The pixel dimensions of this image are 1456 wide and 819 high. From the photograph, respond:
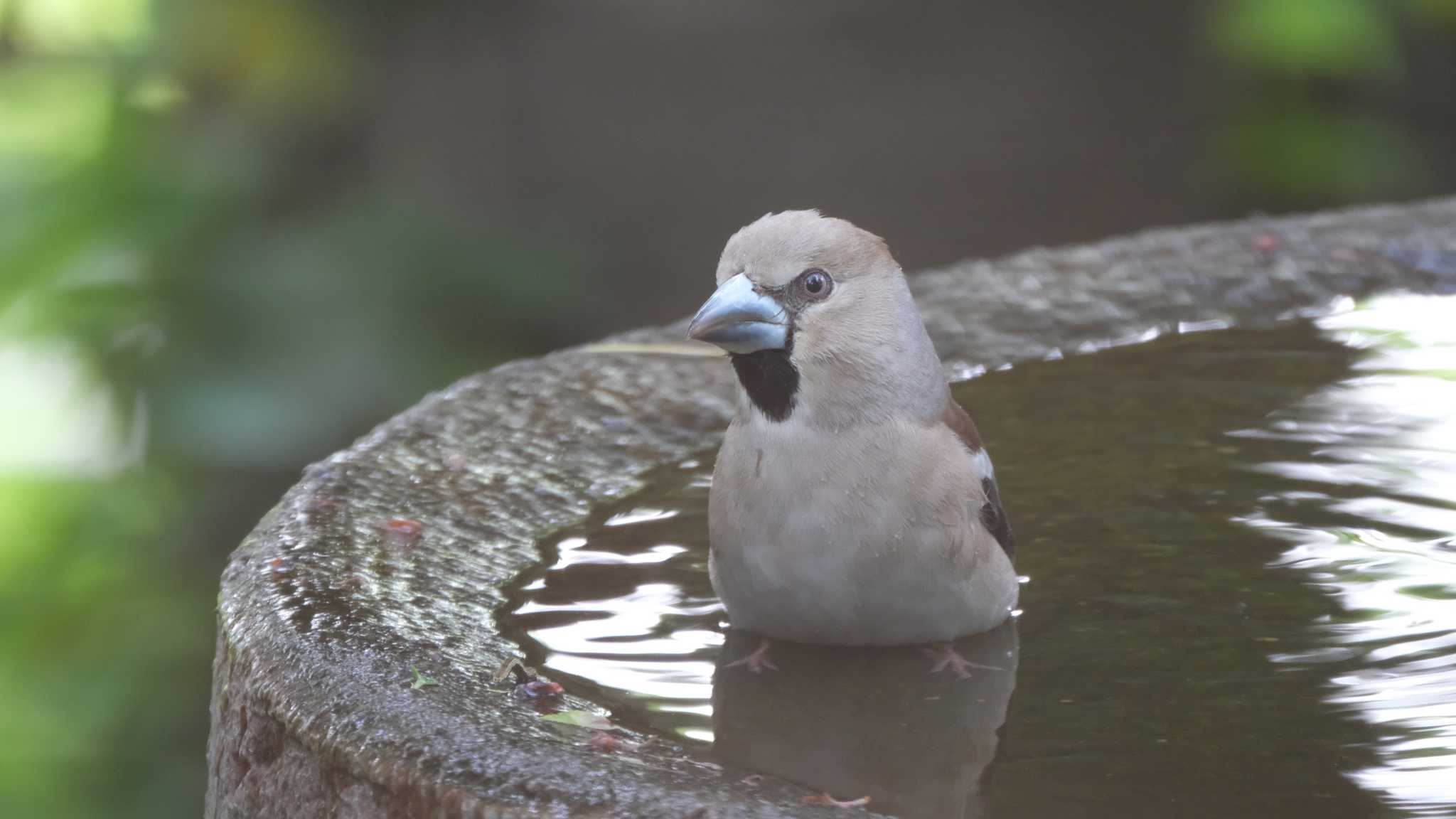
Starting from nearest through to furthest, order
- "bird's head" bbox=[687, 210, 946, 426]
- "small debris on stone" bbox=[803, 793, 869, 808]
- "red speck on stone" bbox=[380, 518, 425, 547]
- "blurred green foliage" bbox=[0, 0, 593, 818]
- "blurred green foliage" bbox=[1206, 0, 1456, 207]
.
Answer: "small debris on stone" bbox=[803, 793, 869, 808] < "bird's head" bbox=[687, 210, 946, 426] < "red speck on stone" bbox=[380, 518, 425, 547] < "blurred green foliage" bbox=[0, 0, 593, 818] < "blurred green foliage" bbox=[1206, 0, 1456, 207]

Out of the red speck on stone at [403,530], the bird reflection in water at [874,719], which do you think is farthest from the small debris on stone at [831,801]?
the red speck on stone at [403,530]

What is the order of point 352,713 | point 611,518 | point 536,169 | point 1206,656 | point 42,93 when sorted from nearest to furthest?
point 352,713 → point 1206,656 → point 611,518 → point 42,93 → point 536,169

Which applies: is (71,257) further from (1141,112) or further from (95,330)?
(1141,112)

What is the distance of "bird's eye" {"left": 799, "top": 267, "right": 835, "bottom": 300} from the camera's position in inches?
91.2

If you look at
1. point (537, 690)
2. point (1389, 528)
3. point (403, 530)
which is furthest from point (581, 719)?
point (1389, 528)

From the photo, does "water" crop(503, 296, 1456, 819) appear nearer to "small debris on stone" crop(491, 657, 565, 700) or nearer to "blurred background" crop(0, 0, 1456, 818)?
"small debris on stone" crop(491, 657, 565, 700)

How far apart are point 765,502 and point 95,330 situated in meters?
3.12

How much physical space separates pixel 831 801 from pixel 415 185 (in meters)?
4.38

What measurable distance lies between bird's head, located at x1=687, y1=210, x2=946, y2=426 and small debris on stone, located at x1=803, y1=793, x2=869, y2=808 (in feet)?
2.19

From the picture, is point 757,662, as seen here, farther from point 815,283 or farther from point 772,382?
point 815,283

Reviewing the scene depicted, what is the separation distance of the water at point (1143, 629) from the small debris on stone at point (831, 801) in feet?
0.05

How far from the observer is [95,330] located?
188 inches

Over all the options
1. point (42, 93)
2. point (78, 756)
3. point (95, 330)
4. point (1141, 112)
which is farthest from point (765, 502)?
point (1141, 112)

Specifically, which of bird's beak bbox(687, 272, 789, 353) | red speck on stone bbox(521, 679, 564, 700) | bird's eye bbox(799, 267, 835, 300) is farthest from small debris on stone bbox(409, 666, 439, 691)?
bird's eye bbox(799, 267, 835, 300)
